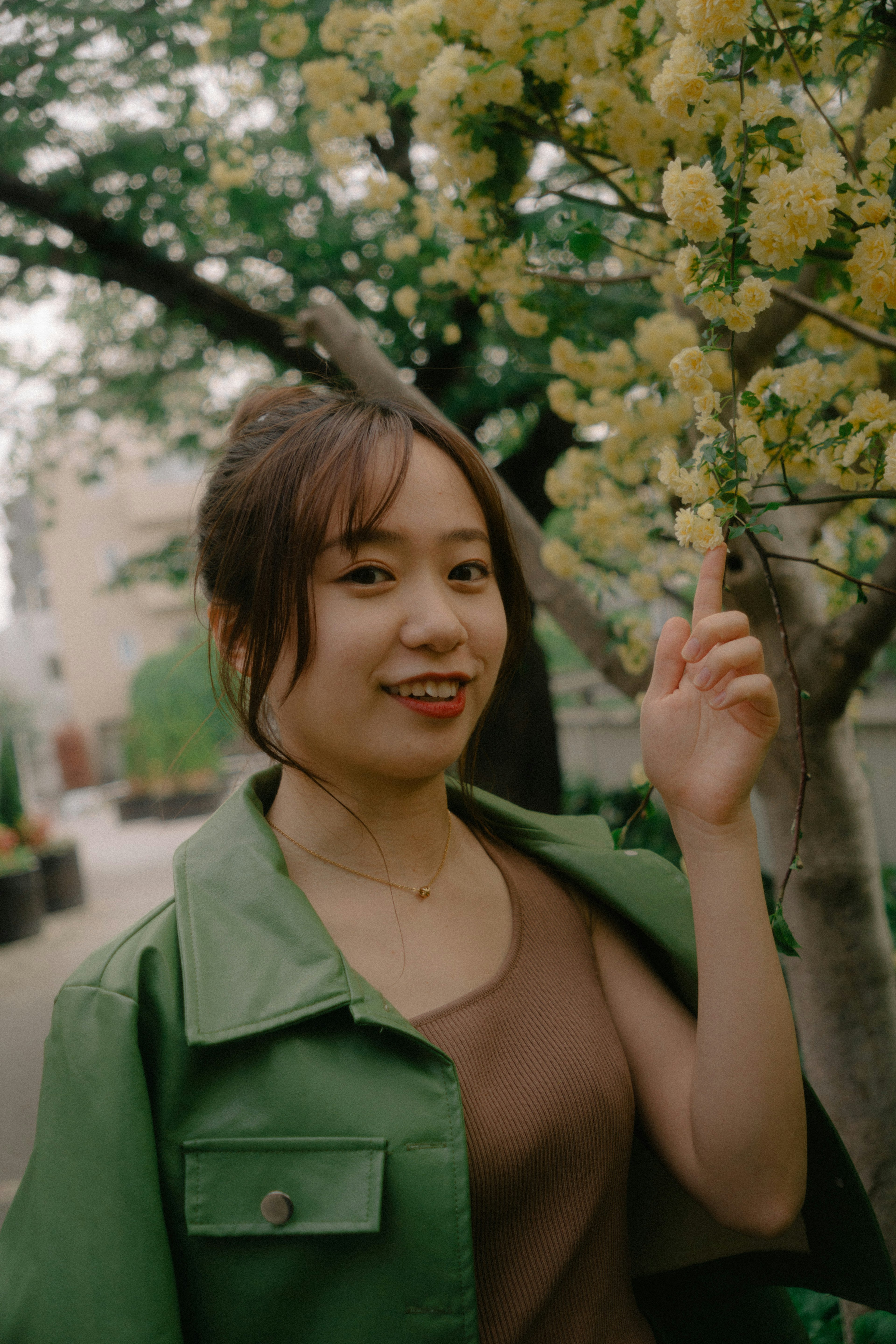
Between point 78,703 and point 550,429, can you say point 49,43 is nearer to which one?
point 550,429

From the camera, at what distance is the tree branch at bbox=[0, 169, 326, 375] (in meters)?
4.54

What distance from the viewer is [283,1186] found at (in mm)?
1168

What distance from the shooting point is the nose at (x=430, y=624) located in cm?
130

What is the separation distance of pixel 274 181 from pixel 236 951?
4890mm

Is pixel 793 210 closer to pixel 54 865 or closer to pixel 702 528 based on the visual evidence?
pixel 702 528

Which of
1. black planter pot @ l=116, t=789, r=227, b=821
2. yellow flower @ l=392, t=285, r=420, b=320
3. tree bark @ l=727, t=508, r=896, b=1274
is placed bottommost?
black planter pot @ l=116, t=789, r=227, b=821

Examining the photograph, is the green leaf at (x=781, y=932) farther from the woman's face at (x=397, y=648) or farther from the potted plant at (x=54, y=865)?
the potted plant at (x=54, y=865)

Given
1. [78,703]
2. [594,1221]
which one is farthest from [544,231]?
[78,703]

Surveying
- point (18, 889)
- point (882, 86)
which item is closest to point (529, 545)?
point (882, 86)

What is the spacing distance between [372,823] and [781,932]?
596 mm

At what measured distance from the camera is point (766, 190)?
4.06 ft

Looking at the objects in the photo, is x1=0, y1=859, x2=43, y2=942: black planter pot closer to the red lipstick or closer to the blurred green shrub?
the blurred green shrub

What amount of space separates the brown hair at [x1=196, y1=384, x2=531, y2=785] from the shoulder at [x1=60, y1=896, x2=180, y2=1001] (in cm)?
29

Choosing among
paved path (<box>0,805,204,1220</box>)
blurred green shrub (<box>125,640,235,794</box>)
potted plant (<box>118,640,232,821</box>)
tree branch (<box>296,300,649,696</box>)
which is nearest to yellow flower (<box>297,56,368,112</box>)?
tree branch (<box>296,300,649,696</box>)
